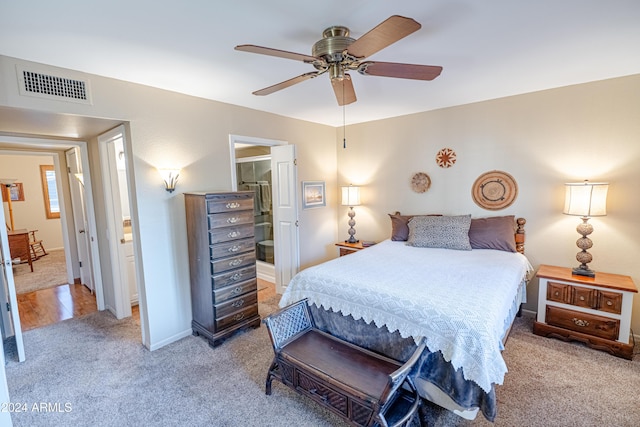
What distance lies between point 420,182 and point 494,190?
88cm

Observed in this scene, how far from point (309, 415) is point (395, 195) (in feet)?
9.92

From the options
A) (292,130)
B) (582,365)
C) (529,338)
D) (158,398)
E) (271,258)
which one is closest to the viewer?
(158,398)

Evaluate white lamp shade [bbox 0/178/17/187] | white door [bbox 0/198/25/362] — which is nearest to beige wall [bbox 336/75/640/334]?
white door [bbox 0/198/25/362]

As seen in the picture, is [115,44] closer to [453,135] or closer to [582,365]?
[453,135]

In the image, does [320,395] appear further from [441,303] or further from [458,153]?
[458,153]

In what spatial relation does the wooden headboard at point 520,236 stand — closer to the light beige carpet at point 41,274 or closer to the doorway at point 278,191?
the doorway at point 278,191

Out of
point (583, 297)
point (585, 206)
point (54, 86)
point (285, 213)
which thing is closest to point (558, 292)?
point (583, 297)

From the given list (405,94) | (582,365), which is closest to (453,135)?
(405,94)

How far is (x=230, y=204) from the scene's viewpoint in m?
2.81

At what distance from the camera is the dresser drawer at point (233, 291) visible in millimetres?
2766

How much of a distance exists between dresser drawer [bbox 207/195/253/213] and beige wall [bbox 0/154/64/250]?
6298 millimetres

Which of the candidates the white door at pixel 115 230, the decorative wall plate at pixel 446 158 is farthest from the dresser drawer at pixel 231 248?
the decorative wall plate at pixel 446 158

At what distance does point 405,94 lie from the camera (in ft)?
10.0

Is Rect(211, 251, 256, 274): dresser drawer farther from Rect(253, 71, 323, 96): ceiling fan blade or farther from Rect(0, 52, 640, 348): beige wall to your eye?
Rect(253, 71, 323, 96): ceiling fan blade
